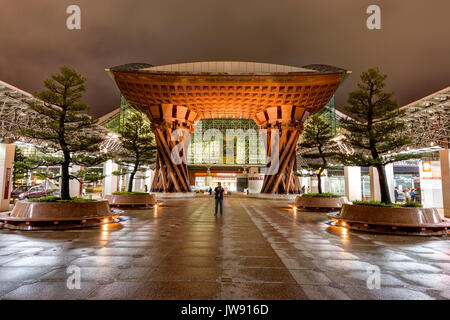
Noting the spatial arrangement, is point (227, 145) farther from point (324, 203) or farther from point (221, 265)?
point (221, 265)

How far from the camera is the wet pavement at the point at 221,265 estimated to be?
3283 millimetres

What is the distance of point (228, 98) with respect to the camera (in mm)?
24188

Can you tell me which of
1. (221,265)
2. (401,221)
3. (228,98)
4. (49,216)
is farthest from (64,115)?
(228,98)

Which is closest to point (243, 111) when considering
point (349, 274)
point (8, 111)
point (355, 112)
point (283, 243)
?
point (355, 112)

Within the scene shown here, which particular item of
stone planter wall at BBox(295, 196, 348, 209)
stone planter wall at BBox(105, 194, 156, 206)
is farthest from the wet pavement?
stone planter wall at BBox(105, 194, 156, 206)

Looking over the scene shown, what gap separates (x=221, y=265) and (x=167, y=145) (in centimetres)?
2081

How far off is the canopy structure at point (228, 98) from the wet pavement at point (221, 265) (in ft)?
54.1

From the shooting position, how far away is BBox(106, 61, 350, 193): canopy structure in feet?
68.2

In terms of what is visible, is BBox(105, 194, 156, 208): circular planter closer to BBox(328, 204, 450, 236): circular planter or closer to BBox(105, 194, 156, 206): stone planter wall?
BBox(105, 194, 156, 206): stone planter wall

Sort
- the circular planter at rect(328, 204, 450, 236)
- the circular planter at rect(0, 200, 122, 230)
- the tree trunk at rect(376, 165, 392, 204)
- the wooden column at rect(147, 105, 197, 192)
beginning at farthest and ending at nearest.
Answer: the wooden column at rect(147, 105, 197, 192), the tree trunk at rect(376, 165, 392, 204), the circular planter at rect(0, 200, 122, 230), the circular planter at rect(328, 204, 450, 236)

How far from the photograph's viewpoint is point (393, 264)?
457 cm

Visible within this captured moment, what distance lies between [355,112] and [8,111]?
2022cm

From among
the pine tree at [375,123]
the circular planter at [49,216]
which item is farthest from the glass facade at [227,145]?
the circular planter at [49,216]

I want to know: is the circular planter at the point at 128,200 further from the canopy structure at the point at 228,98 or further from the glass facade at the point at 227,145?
the glass facade at the point at 227,145
